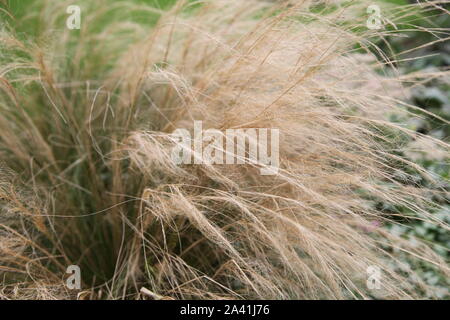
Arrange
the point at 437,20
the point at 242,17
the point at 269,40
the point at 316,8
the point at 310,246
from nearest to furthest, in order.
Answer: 1. the point at 310,246
2. the point at 269,40
3. the point at 316,8
4. the point at 242,17
5. the point at 437,20

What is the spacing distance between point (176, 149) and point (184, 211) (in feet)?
0.59

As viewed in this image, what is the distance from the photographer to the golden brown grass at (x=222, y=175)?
1.46 m

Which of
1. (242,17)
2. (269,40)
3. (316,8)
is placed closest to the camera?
(269,40)

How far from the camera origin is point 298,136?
1507 millimetres

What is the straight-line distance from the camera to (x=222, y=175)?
1393 millimetres

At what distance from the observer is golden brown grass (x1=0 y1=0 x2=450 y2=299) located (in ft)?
4.78
